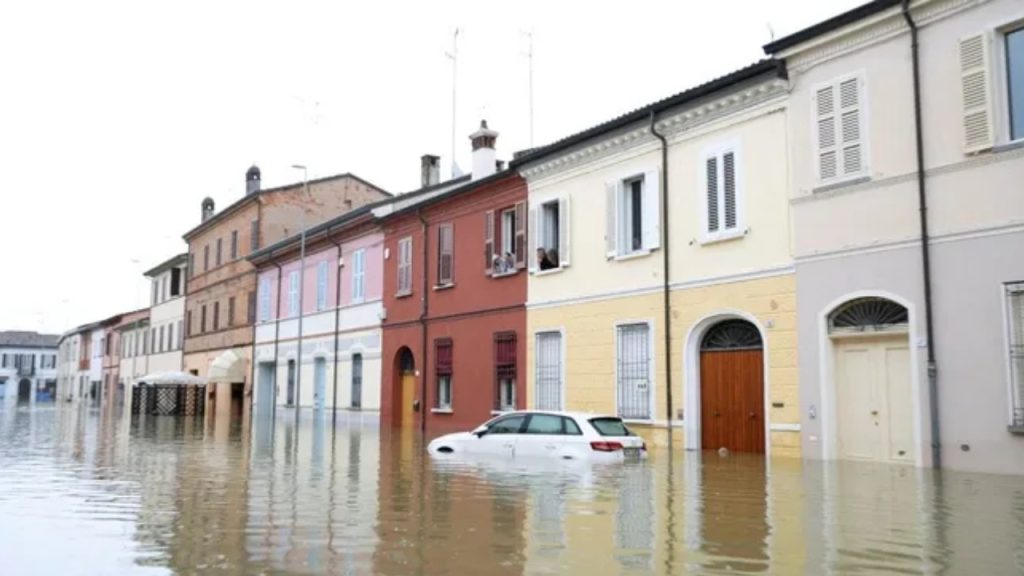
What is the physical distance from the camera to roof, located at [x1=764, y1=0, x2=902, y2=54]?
51.0 ft

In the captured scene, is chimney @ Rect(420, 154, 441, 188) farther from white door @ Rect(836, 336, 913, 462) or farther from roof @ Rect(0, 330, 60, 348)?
roof @ Rect(0, 330, 60, 348)

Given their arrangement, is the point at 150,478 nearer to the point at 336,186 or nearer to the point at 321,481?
the point at 321,481

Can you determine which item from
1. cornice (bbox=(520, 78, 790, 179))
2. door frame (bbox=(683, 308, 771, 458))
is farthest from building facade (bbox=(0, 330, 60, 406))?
door frame (bbox=(683, 308, 771, 458))

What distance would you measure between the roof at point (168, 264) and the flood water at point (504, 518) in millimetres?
39264

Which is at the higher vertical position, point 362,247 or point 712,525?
point 362,247

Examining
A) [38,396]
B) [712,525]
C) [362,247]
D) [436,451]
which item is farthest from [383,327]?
[38,396]

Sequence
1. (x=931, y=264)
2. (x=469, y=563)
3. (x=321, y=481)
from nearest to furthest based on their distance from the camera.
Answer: (x=469, y=563), (x=321, y=481), (x=931, y=264)

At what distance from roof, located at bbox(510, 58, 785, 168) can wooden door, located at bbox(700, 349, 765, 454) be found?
515 centimetres

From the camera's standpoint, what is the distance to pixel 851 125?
16.3 m

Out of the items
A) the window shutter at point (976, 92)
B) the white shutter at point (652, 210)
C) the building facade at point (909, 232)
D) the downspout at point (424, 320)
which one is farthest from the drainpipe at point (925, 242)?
the downspout at point (424, 320)

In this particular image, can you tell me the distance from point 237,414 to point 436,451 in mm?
26782

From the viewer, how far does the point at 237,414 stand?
43.0 m

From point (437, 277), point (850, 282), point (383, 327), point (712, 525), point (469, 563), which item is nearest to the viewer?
point (469, 563)

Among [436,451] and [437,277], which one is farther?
[437,277]
